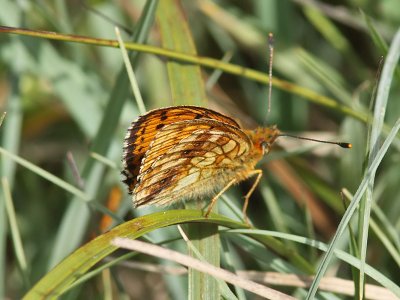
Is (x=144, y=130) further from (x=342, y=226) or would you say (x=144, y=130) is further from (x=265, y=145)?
(x=342, y=226)

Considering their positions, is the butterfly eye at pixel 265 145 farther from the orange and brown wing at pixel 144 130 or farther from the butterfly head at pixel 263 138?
the orange and brown wing at pixel 144 130

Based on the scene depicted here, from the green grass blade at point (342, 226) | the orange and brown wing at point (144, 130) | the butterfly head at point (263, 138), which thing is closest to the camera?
the green grass blade at point (342, 226)

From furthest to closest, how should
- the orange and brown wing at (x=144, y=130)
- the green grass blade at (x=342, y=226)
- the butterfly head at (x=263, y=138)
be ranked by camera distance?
the butterfly head at (x=263, y=138) < the orange and brown wing at (x=144, y=130) < the green grass blade at (x=342, y=226)

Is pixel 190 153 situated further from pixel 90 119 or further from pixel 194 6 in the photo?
pixel 194 6

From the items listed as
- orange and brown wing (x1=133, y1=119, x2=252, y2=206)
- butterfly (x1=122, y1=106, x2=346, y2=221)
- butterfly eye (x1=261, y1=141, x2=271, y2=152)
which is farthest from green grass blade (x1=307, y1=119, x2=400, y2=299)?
butterfly eye (x1=261, y1=141, x2=271, y2=152)

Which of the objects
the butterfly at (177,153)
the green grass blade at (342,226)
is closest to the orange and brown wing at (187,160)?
the butterfly at (177,153)

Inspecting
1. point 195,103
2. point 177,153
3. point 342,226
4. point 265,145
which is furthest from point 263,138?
point 342,226

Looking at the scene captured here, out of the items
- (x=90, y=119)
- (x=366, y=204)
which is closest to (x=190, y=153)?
(x=366, y=204)

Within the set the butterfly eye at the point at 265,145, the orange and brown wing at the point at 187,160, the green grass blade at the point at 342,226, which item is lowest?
the green grass blade at the point at 342,226
